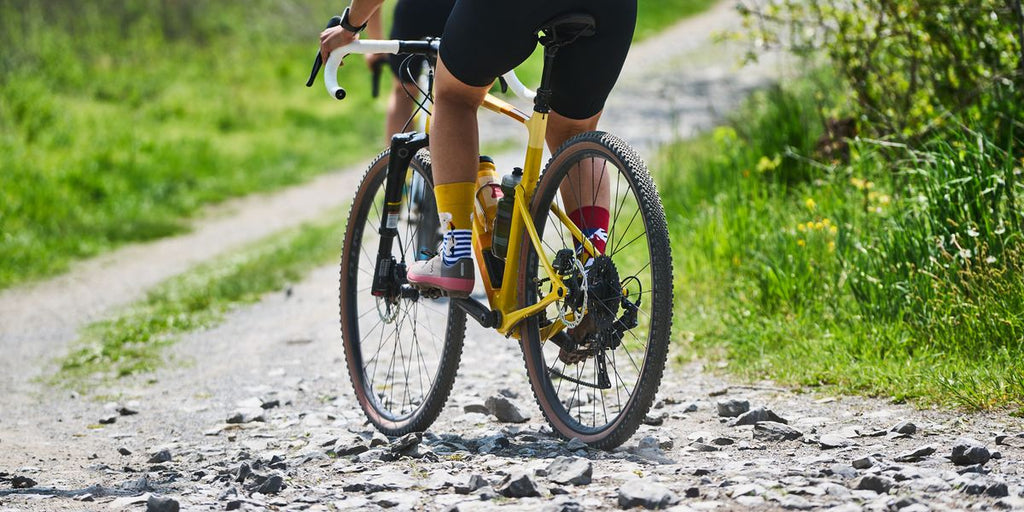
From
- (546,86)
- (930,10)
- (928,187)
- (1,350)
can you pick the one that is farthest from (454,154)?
(1,350)

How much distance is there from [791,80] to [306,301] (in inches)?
152

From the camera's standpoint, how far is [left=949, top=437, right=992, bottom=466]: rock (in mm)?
3127

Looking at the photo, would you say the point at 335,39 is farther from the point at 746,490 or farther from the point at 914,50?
the point at 914,50

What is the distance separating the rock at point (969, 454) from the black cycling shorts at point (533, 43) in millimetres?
1479

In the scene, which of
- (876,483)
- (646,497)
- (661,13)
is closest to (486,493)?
(646,497)

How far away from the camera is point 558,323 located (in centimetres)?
360

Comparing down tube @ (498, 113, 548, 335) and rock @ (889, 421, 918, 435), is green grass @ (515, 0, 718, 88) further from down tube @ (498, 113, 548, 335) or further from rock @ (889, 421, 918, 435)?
rock @ (889, 421, 918, 435)

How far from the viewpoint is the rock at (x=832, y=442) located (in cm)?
349

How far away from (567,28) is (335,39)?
86 centimetres

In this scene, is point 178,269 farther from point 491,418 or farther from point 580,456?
point 580,456

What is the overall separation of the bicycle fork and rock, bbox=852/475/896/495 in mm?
1842

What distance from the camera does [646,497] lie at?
9.32 feet

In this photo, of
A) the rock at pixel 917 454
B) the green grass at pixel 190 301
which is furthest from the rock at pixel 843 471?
the green grass at pixel 190 301

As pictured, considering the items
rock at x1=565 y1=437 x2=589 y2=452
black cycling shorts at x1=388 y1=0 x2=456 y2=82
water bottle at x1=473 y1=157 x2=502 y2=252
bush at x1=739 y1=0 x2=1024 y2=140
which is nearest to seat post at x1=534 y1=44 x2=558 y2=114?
water bottle at x1=473 y1=157 x2=502 y2=252
